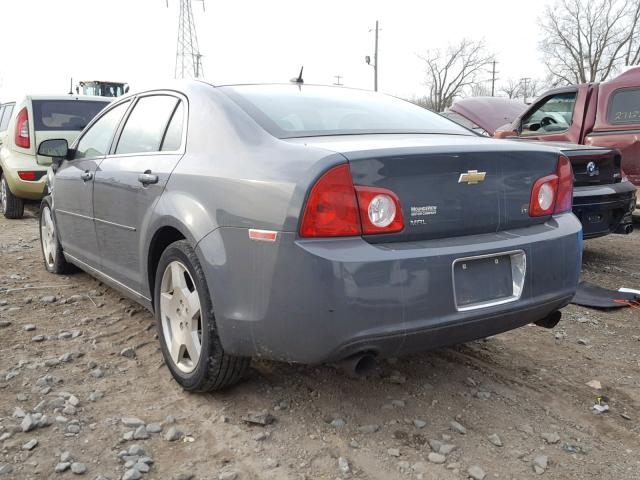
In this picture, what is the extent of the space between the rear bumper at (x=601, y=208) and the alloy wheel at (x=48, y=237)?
440 centimetres

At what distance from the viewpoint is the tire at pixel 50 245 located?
4809 mm

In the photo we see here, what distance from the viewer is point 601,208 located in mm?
5121

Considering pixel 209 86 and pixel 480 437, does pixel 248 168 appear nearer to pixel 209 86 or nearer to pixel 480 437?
pixel 209 86

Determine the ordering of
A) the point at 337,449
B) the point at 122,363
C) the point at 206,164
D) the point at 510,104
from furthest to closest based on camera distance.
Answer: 1. the point at 510,104
2. the point at 122,363
3. the point at 206,164
4. the point at 337,449

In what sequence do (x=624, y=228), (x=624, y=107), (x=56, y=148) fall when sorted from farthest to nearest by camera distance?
(x=624, y=107), (x=624, y=228), (x=56, y=148)

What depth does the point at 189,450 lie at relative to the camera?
2363 mm

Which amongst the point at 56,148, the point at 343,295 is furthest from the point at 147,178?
the point at 56,148

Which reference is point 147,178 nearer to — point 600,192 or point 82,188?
point 82,188

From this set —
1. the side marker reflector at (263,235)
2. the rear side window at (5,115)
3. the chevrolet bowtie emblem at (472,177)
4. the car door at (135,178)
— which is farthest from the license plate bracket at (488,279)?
the rear side window at (5,115)

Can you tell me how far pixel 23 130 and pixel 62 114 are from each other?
554mm

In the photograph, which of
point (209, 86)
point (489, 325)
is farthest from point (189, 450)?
point (209, 86)

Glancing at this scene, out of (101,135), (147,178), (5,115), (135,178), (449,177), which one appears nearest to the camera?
(449,177)

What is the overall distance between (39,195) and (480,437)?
284 inches

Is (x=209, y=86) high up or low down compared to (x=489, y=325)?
up
